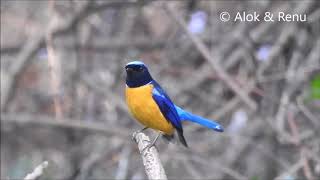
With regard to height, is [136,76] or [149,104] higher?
[136,76]

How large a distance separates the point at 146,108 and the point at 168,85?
2.99 metres

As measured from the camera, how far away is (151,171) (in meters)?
3.14

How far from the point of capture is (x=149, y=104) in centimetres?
468

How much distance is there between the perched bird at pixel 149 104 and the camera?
15.2 feet

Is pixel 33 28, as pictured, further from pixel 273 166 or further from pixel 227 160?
pixel 273 166

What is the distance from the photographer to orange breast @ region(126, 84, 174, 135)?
464cm
